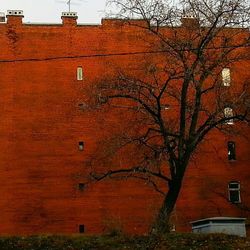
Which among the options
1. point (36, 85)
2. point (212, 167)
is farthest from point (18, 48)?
point (212, 167)

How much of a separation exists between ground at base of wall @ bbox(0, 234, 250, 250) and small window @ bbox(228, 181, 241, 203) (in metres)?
19.4

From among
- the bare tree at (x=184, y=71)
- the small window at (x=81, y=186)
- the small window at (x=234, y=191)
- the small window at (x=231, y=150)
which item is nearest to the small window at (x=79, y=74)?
the small window at (x=81, y=186)

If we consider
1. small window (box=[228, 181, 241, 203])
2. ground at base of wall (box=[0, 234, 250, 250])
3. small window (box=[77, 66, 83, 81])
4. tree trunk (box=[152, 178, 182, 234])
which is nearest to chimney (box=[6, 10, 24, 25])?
small window (box=[77, 66, 83, 81])

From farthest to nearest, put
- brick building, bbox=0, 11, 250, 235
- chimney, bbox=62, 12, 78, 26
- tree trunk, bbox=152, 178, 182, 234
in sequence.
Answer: chimney, bbox=62, 12, 78, 26, brick building, bbox=0, 11, 250, 235, tree trunk, bbox=152, 178, 182, 234

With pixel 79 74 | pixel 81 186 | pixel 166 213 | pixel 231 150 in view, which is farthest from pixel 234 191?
pixel 166 213

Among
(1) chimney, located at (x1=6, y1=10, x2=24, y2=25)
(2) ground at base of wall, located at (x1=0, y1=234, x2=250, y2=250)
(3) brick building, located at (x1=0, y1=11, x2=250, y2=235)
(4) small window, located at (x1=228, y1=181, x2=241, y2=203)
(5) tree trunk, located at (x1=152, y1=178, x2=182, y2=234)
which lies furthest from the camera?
(1) chimney, located at (x1=6, y1=10, x2=24, y2=25)

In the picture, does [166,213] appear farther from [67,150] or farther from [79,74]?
[79,74]

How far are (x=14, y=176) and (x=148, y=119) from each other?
1656cm

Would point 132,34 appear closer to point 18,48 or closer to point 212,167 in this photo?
point 18,48

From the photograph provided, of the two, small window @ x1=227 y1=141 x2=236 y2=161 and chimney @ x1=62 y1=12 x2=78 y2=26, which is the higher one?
chimney @ x1=62 y1=12 x2=78 y2=26

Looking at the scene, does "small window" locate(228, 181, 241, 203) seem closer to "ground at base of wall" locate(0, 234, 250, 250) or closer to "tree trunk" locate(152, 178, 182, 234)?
"tree trunk" locate(152, 178, 182, 234)

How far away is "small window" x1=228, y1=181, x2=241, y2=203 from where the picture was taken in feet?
133

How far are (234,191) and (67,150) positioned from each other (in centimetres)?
1121

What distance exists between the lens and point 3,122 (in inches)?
1554
